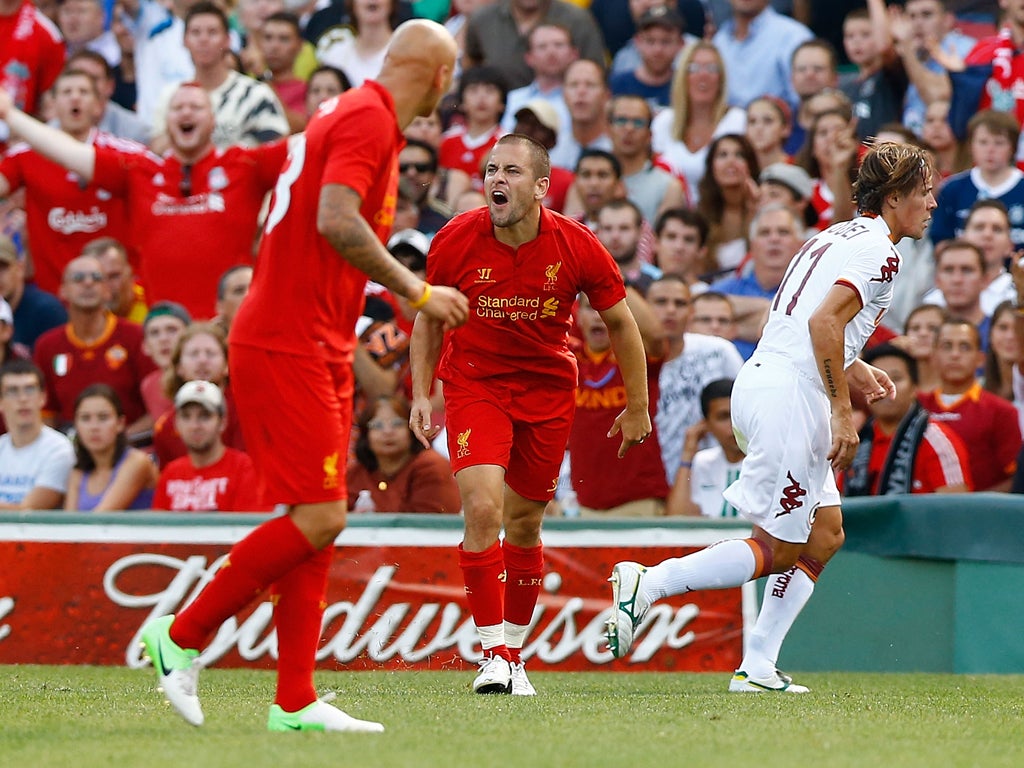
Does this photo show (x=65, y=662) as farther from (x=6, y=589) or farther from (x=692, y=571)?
(x=692, y=571)

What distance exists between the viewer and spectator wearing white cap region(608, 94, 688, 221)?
44.8 ft

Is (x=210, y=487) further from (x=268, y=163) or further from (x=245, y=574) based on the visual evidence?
(x=245, y=574)

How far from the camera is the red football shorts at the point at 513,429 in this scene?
297 inches

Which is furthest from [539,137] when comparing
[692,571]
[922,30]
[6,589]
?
[692,571]

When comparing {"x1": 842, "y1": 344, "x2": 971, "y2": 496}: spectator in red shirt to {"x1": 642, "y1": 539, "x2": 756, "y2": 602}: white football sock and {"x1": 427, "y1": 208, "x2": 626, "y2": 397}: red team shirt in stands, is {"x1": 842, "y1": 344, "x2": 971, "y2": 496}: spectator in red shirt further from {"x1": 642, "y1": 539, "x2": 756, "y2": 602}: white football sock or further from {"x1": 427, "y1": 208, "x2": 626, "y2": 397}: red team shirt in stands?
{"x1": 427, "y1": 208, "x2": 626, "y2": 397}: red team shirt in stands

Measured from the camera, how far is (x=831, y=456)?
7.31 m

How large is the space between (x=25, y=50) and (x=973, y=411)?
9.50 metres

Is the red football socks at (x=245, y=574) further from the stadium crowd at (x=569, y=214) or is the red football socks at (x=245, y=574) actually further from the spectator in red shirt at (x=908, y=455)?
the spectator in red shirt at (x=908, y=455)

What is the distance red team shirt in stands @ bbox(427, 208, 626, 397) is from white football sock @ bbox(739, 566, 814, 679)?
1.41 m

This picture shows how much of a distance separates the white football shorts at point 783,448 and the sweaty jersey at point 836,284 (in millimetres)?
104

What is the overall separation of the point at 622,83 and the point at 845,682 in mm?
8112

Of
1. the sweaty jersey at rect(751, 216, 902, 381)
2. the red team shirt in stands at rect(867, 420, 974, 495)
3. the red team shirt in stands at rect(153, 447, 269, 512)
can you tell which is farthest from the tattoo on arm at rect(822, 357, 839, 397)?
the red team shirt in stands at rect(153, 447, 269, 512)

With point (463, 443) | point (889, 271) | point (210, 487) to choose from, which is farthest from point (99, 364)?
point (889, 271)

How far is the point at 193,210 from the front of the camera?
41.6 ft
